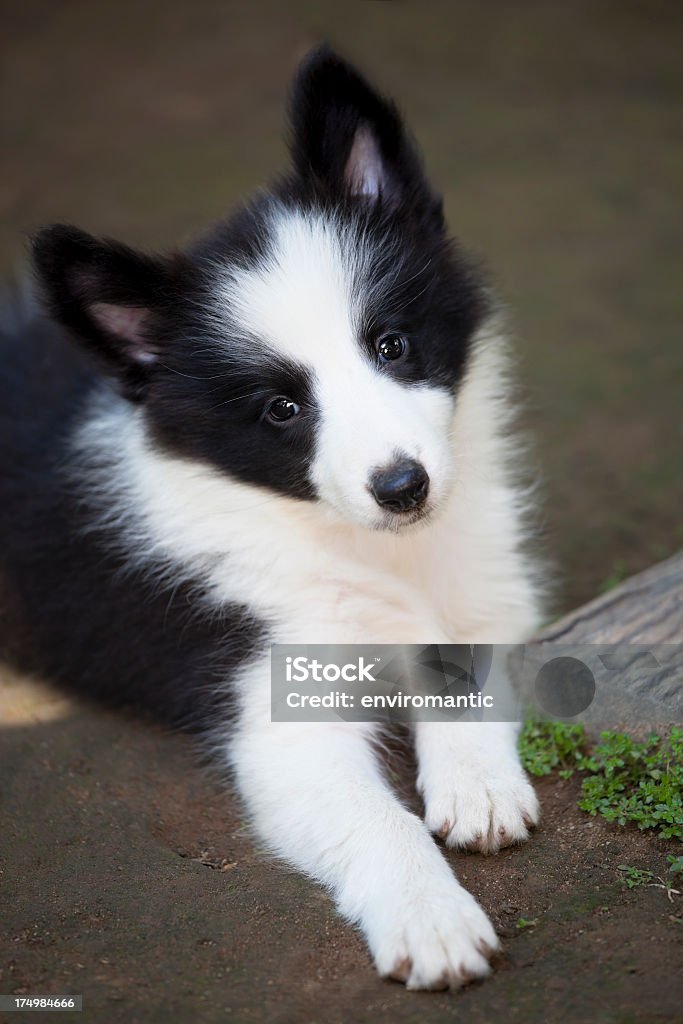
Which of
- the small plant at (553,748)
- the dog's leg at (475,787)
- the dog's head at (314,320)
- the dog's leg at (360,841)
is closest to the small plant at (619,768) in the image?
the small plant at (553,748)

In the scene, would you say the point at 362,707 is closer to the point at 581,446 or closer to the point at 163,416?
the point at 163,416

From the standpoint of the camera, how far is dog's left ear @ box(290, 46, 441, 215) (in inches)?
105

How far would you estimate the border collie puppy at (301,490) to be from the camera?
2438mm

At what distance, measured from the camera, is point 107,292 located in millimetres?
2643

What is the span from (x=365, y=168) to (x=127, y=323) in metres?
0.76

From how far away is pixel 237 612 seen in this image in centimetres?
284

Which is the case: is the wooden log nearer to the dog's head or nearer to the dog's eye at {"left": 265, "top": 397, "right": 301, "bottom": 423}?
the dog's head

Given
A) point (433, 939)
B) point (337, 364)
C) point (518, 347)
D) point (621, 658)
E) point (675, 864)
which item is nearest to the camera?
point (433, 939)

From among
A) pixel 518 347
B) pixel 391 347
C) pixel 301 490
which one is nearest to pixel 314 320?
pixel 391 347

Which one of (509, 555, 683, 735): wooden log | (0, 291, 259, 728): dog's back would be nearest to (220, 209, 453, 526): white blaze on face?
(0, 291, 259, 728): dog's back

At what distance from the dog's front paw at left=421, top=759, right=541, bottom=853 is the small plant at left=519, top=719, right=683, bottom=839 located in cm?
16

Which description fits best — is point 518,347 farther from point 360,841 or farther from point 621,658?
point 360,841

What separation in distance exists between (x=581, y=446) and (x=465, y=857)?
243 cm

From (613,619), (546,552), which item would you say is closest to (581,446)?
(546,552)
